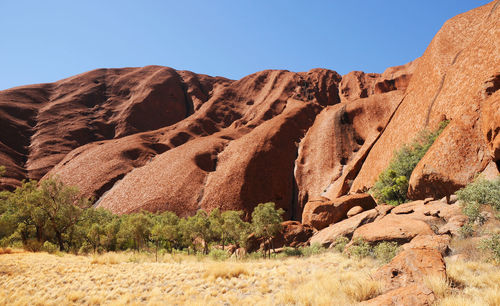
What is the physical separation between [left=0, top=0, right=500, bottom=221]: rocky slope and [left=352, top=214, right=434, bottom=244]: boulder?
18.3 ft

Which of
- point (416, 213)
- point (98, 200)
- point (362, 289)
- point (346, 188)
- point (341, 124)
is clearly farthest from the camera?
point (341, 124)

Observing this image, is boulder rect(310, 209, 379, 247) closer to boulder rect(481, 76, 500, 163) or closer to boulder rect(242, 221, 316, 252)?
boulder rect(242, 221, 316, 252)

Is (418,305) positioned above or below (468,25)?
below

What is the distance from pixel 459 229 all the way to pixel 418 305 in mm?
7474

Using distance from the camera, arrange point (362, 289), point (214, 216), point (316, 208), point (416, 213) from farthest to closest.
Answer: point (214, 216) → point (316, 208) → point (416, 213) → point (362, 289)

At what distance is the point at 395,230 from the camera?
11766 mm

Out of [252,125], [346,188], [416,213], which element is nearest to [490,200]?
[416,213]

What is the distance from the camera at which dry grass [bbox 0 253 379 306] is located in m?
6.70

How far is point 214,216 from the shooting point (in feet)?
109

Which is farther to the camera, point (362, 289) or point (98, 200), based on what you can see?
point (98, 200)

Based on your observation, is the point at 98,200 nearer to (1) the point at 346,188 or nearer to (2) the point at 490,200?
(1) the point at 346,188

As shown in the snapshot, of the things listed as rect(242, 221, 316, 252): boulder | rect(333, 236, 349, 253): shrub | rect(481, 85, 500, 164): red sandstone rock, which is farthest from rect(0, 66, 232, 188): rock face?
rect(481, 85, 500, 164): red sandstone rock

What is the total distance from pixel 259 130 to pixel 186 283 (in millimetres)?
46966

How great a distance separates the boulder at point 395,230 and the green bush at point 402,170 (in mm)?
9714
